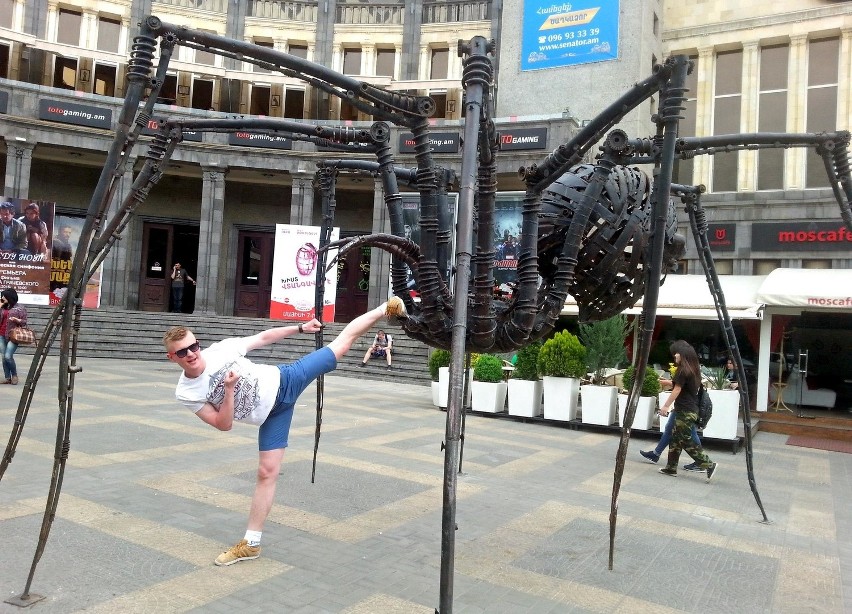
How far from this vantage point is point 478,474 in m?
7.57

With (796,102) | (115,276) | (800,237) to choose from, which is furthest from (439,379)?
(796,102)

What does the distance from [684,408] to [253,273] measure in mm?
22726

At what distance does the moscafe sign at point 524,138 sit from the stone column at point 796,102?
8.05m

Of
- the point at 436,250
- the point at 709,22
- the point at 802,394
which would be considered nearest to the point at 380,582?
the point at 436,250

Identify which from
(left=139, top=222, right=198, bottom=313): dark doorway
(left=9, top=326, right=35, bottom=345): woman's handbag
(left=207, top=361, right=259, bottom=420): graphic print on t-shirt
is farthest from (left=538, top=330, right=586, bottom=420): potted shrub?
(left=139, top=222, right=198, bottom=313): dark doorway

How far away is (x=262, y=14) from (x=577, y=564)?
28.7 meters

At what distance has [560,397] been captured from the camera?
1186 centimetres

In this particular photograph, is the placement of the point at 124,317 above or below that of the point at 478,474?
above

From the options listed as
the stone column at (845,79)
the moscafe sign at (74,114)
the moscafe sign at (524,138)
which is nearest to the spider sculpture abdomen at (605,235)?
the moscafe sign at (524,138)

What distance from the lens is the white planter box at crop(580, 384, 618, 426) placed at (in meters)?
11.6

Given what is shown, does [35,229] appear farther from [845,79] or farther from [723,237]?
[845,79]

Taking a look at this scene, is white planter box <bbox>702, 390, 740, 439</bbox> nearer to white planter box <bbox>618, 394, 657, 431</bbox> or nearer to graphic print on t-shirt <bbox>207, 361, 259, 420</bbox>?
white planter box <bbox>618, 394, 657, 431</bbox>

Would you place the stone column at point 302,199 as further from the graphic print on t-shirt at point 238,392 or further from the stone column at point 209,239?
the graphic print on t-shirt at point 238,392

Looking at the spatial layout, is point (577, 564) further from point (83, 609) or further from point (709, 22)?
point (709, 22)
